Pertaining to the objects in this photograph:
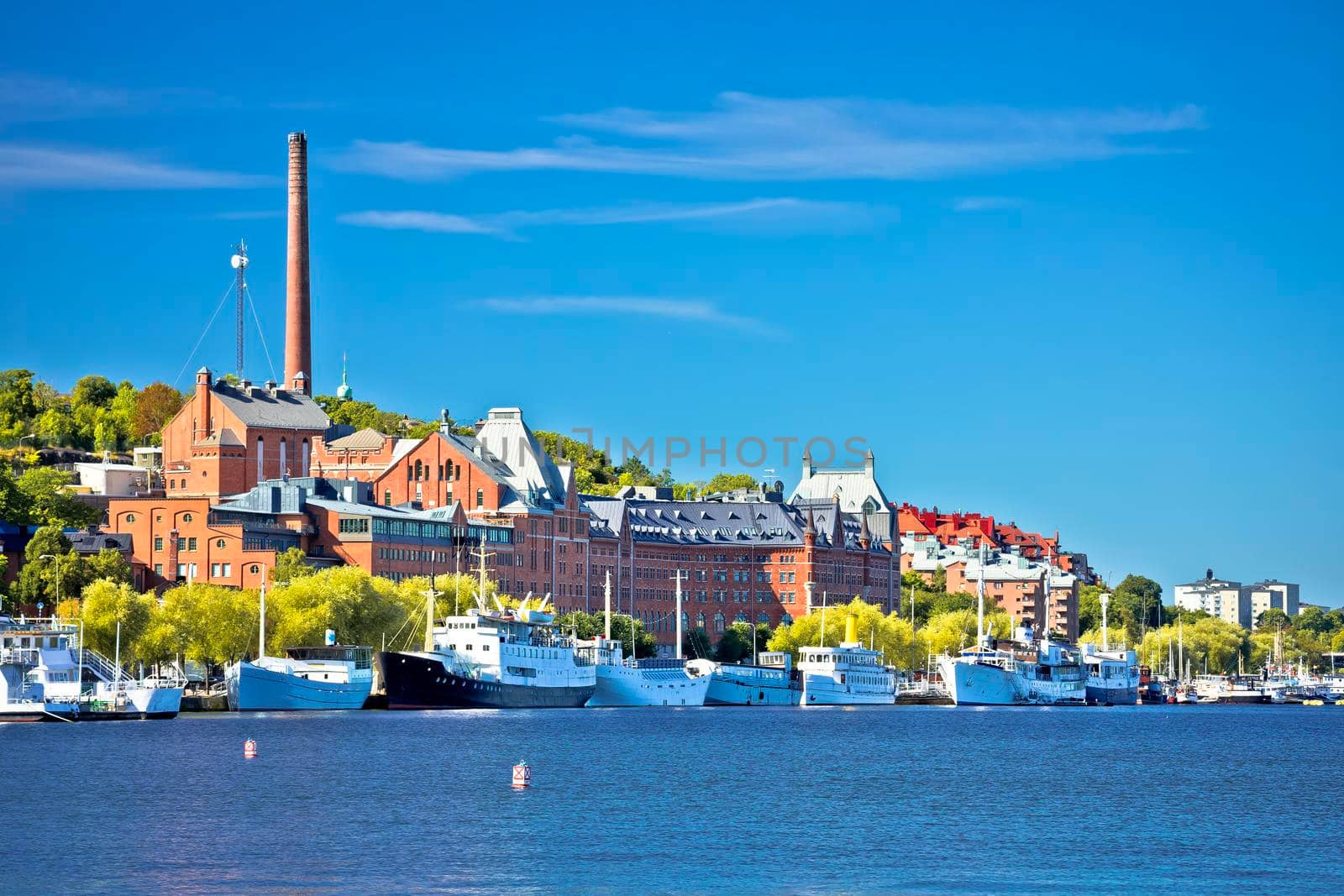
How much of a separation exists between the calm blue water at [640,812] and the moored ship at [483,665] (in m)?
14.5

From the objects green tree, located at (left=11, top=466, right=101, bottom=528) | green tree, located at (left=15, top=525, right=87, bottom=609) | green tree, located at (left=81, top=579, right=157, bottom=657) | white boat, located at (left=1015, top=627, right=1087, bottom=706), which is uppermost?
green tree, located at (left=11, top=466, right=101, bottom=528)

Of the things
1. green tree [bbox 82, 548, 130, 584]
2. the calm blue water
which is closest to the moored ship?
the calm blue water

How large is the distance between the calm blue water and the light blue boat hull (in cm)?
761

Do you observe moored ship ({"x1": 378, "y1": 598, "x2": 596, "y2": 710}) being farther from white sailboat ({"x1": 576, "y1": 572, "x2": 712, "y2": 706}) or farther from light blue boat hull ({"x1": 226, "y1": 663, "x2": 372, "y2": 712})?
white sailboat ({"x1": 576, "y1": 572, "x2": 712, "y2": 706})

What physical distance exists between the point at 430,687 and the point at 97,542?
38824 millimetres

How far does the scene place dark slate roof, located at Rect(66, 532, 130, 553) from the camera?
16225 centimetres

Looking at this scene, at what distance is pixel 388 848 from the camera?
6366 centimetres

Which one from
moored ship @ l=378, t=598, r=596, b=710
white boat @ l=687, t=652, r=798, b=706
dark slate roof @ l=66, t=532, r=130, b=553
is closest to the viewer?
moored ship @ l=378, t=598, r=596, b=710

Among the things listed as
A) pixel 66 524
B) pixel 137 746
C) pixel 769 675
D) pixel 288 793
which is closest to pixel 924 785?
pixel 288 793

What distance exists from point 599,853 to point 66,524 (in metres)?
125

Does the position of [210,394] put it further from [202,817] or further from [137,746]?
[202,817]

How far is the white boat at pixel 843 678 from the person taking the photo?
560 ft

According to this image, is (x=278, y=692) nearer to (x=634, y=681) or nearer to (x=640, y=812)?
(x=634, y=681)

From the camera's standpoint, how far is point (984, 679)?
581ft
